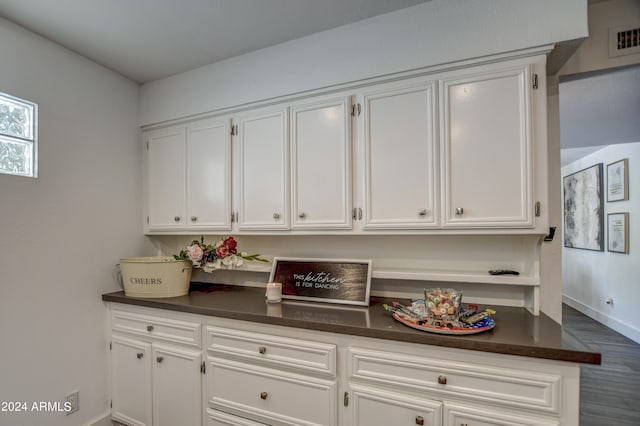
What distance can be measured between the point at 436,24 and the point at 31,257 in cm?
255

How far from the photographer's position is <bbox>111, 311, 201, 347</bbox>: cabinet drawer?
180 centimetres

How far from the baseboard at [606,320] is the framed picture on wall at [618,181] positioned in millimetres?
1649

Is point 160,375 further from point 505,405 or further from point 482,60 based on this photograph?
point 482,60

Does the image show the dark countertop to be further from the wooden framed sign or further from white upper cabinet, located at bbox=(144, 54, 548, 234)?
white upper cabinet, located at bbox=(144, 54, 548, 234)

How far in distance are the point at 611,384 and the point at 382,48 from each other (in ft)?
11.4

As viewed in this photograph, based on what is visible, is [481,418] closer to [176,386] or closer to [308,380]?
[308,380]

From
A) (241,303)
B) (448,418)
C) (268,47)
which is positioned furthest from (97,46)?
(448,418)

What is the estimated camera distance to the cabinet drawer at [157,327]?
5.91 ft

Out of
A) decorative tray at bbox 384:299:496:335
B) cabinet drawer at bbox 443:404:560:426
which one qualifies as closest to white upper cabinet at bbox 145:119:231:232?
decorative tray at bbox 384:299:496:335

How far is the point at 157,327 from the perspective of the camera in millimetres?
1928

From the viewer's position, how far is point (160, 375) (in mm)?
1894

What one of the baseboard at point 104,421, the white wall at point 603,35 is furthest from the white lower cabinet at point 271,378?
the white wall at point 603,35

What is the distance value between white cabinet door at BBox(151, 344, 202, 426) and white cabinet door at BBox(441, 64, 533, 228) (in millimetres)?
1635

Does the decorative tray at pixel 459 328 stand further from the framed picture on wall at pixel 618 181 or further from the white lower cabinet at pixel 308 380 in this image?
the framed picture on wall at pixel 618 181
